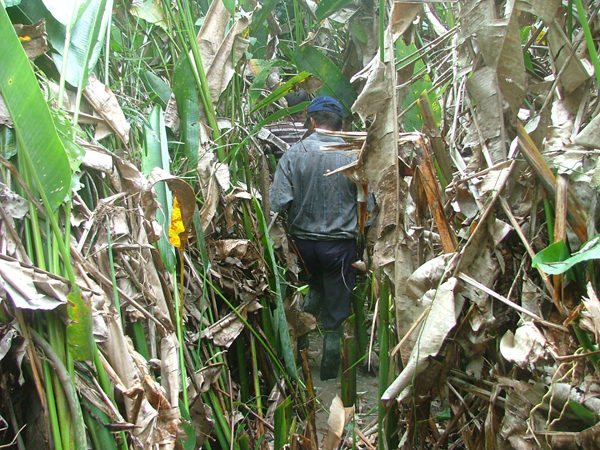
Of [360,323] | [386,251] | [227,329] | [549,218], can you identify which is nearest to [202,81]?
[227,329]

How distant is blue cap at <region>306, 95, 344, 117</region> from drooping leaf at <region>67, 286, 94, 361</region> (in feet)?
6.41

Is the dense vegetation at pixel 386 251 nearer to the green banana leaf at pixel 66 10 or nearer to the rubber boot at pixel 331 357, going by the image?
the green banana leaf at pixel 66 10

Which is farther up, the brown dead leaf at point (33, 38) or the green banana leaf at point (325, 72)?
the brown dead leaf at point (33, 38)

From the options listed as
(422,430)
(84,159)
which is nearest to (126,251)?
(84,159)

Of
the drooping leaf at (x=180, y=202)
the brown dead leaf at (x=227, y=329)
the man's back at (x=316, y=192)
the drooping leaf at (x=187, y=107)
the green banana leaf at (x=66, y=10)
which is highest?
the green banana leaf at (x=66, y=10)

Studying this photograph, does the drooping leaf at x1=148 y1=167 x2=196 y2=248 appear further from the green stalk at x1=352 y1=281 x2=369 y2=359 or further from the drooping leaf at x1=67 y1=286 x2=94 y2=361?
the green stalk at x1=352 y1=281 x2=369 y2=359

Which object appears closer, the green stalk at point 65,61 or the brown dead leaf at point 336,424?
the green stalk at point 65,61

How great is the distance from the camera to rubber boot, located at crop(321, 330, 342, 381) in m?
2.87

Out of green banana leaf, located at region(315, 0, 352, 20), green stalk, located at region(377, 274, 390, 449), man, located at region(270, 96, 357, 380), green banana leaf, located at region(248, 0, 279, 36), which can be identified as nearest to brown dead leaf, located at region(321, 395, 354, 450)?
Result: green stalk, located at region(377, 274, 390, 449)

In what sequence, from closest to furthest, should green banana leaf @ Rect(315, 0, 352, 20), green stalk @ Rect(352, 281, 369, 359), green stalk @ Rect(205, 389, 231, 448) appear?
green stalk @ Rect(205, 389, 231, 448), green banana leaf @ Rect(315, 0, 352, 20), green stalk @ Rect(352, 281, 369, 359)

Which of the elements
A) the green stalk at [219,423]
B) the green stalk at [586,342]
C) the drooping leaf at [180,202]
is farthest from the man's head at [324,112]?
the green stalk at [586,342]

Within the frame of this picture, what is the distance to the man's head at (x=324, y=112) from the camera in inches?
109

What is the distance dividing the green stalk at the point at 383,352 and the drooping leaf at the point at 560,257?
1.75 feet

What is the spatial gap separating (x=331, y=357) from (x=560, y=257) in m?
1.98
